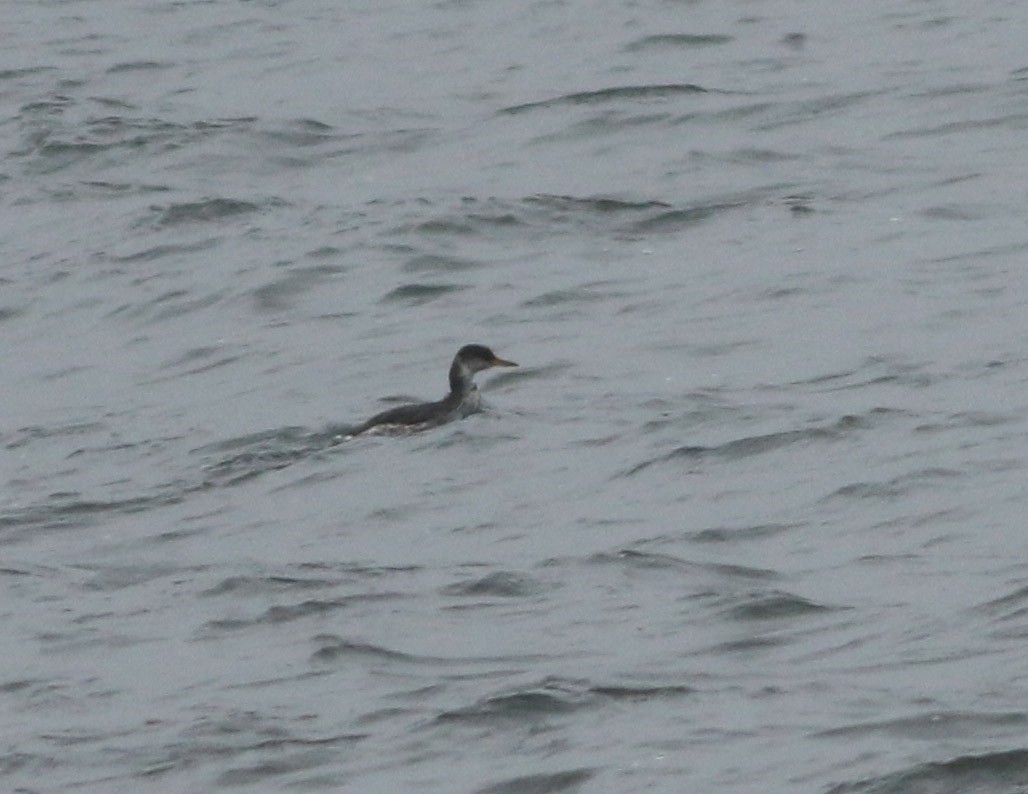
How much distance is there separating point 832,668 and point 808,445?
3.71m

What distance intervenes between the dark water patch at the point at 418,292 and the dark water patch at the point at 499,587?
6271mm

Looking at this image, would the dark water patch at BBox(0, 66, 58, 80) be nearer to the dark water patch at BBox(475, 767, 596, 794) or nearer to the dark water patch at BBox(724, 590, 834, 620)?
the dark water patch at BBox(724, 590, 834, 620)

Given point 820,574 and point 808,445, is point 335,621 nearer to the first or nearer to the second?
point 820,574

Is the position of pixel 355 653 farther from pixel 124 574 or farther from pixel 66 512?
pixel 66 512

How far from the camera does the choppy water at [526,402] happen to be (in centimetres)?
1090

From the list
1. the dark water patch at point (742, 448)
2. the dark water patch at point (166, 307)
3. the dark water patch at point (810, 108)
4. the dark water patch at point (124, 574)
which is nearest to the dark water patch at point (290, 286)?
the dark water patch at point (166, 307)

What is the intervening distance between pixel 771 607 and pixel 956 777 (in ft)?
7.50

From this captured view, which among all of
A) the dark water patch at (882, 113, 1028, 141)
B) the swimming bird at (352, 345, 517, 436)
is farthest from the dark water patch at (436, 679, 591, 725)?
the dark water patch at (882, 113, 1028, 141)

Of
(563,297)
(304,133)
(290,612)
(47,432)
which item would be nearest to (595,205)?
(563,297)

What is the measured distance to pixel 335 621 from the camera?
40.6 ft

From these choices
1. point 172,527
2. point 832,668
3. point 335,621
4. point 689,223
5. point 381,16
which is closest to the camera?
point 832,668

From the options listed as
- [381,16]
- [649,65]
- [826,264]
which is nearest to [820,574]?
[826,264]

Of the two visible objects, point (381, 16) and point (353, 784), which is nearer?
point (353, 784)

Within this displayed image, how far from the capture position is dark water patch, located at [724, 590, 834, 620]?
1189cm
